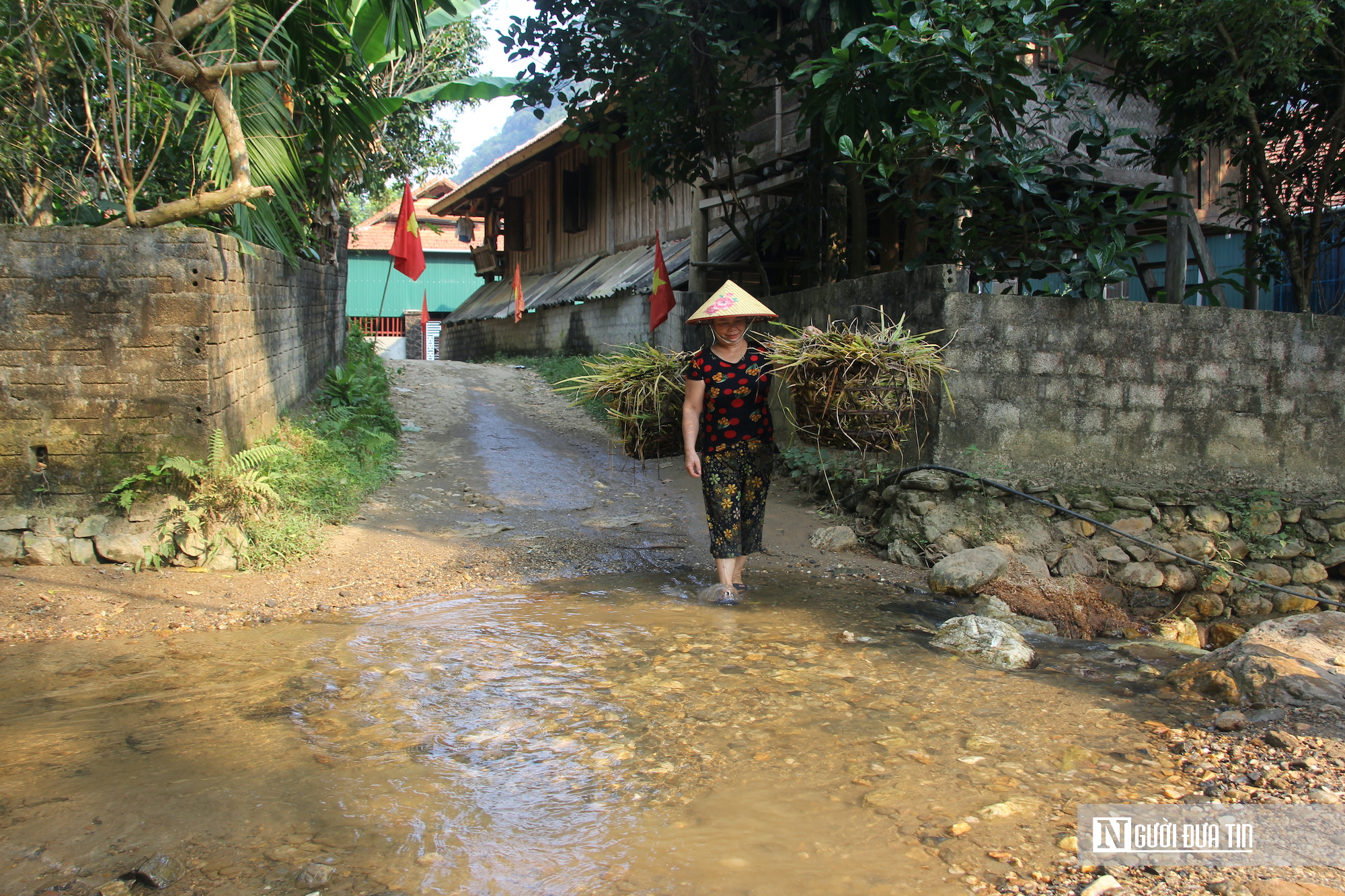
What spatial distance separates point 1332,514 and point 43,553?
8.72 m

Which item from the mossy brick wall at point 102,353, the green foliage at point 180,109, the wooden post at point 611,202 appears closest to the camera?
the mossy brick wall at point 102,353

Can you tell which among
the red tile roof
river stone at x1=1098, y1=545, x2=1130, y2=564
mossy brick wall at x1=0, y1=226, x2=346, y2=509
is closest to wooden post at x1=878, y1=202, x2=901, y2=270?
river stone at x1=1098, y1=545, x2=1130, y2=564

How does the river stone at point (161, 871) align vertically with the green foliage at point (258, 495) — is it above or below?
below

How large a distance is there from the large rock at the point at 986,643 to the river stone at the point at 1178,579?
2519 millimetres

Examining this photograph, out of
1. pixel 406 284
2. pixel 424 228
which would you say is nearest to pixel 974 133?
pixel 406 284

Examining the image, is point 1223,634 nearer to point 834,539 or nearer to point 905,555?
point 905,555

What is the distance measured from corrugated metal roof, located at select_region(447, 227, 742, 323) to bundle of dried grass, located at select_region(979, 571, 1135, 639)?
6.84 meters

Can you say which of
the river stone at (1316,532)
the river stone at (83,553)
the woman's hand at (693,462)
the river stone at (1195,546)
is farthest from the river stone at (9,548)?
the river stone at (1316,532)

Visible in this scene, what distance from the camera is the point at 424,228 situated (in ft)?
96.2

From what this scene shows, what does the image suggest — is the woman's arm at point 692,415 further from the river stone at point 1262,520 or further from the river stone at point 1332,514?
the river stone at point 1332,514

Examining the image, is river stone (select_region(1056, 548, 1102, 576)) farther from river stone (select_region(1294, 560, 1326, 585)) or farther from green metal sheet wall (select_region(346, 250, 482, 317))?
green metal sheet wall (select_region(346, 250, 482, 317))

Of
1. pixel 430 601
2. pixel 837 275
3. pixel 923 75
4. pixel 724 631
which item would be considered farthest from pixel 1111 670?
pixel 837 275

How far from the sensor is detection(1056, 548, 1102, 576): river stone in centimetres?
594

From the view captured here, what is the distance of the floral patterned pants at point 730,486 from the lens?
494 cm
